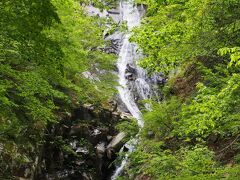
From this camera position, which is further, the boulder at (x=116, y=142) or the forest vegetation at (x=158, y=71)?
the boulder at (x=116, y=142)

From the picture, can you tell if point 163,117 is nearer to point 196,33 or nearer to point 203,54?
point 203,54

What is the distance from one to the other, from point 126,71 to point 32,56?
802 inches

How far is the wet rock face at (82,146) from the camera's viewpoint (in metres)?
14.3

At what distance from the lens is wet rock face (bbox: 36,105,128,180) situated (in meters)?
14.3

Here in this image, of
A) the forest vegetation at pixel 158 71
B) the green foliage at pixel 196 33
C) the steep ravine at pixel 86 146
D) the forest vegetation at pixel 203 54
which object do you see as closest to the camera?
the forest vegetation at pixel 158 71

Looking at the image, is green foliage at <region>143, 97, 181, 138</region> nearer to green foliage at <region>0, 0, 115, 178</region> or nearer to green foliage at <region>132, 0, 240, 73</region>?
green foliage at <region>0, 0, 115, 178</region>

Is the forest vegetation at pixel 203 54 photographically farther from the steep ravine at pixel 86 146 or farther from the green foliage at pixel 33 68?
the steep ravine at pixel 86 146

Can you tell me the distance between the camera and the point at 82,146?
16.0 metres

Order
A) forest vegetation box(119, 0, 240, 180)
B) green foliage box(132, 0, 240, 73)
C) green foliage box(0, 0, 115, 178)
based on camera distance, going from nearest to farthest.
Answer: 1. green foliage box(0, 0, 115, 178)
2. forest vegetation box(119, 0, 240, 180)
3. green foliage box(132, 0, 240, 73)

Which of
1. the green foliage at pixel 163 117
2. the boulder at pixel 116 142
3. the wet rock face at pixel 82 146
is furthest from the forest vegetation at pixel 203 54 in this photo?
the boulder at pixel 116 142

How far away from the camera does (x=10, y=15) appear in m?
4.53

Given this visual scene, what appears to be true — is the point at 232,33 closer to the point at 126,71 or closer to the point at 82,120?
the point at 82,120

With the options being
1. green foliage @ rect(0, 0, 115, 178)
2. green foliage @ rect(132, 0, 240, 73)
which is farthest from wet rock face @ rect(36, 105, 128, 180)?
green foliage @ rect(132, 0, 240, 73)

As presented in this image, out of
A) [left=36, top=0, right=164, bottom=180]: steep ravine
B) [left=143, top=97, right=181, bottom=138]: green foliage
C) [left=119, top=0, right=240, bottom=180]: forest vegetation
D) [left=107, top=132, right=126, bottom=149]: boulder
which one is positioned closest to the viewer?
[left=119, top=0, right=240, bottom=180]: forest vegetation
